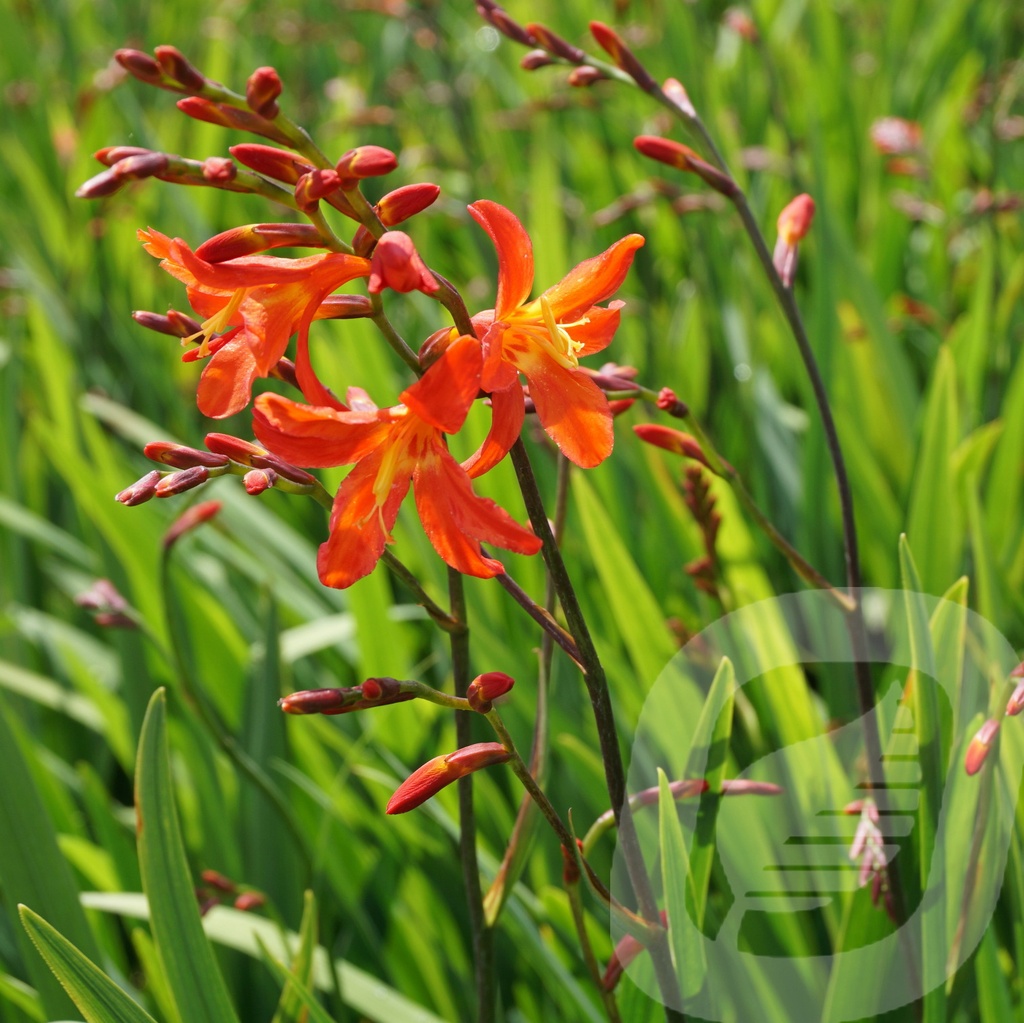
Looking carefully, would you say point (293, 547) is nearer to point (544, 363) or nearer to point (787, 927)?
point (787, 927)

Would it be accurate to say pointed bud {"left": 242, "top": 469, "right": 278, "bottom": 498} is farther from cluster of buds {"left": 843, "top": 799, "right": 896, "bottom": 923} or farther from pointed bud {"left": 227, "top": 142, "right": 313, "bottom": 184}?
cluster of buds {"left": 843, "top": 799, "right": 896, "bottom": 923}

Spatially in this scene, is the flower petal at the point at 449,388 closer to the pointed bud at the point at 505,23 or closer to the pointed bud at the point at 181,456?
the pointed bud at the point at 181,456

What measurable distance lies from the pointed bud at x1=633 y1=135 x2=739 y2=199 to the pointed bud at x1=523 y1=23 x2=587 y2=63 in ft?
0.44

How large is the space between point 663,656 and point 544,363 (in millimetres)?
682

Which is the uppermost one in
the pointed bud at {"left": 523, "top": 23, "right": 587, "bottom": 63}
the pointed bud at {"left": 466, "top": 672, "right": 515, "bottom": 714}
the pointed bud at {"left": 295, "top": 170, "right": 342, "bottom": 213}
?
the pointed bud at {"left": 523, "top": 23, "right": 587, "bottom": 63}

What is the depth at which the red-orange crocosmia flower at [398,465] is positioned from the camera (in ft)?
1.70

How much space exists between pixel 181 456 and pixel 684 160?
1.53 ft

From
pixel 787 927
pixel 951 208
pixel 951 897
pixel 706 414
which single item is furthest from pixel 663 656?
pixel 951 208

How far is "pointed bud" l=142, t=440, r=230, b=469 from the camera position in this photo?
0.65 metres

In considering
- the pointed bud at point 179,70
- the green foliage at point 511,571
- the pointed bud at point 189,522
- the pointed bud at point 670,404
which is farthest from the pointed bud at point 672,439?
the pointed bud at point 189,522

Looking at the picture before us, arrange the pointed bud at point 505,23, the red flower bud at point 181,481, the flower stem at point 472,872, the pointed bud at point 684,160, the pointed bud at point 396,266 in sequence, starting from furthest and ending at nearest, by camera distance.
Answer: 1. the pointed bud at point 505,23
2. the pointed bud at point 684,160
3. the flower stem at point 472,872
4. the red flower bud at point 181,481
5. the pointed bud at point 396,266

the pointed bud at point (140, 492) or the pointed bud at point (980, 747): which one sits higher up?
the pointed bud at point (140, 492)

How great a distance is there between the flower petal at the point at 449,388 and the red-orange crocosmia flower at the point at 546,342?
0.11ft

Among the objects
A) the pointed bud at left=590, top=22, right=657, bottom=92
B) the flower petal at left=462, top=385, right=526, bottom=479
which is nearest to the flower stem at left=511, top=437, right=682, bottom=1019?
the flower petal at left=462, top=385, right=526, bottom=479
